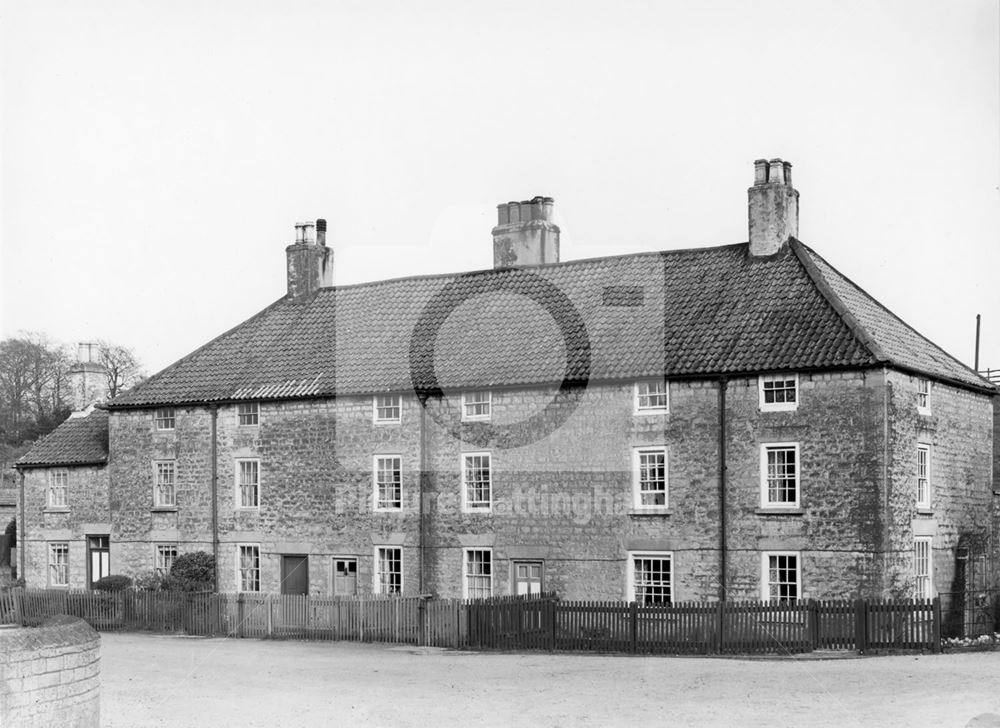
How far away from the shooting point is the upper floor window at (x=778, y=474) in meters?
30.3

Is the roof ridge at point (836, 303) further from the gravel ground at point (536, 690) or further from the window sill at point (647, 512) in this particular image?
the gravel ground at point (536, 690)

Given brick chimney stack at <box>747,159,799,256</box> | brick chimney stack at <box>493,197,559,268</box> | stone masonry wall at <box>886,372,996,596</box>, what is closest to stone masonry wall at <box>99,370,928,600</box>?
stone masonry wall at <box>886,372,996,596</box>

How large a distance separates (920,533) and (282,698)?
1677 cm

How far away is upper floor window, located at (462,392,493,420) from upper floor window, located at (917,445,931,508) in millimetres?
10860

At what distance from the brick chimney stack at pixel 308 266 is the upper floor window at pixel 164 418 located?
5.50 m

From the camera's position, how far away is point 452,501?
3450 cm

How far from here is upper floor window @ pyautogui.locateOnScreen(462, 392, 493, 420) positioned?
113 ft

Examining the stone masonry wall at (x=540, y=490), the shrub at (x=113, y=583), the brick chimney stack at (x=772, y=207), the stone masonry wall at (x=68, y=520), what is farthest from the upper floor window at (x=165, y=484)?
the brick chimney stack at (x=772, y=207)

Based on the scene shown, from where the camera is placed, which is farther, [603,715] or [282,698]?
[282,698]

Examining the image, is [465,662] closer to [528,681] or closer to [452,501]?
[528,681]

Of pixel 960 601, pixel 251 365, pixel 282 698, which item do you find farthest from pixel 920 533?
pixel 251 365

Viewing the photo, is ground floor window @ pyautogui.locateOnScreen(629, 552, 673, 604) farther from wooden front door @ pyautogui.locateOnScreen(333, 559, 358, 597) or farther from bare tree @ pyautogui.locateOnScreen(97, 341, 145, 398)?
bare tree @ pyautogui.locateOnScreen(97, 341, 145, 398)

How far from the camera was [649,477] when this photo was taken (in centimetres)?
3203

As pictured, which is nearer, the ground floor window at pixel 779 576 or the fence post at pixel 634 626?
the fence post at pixel 634 626
